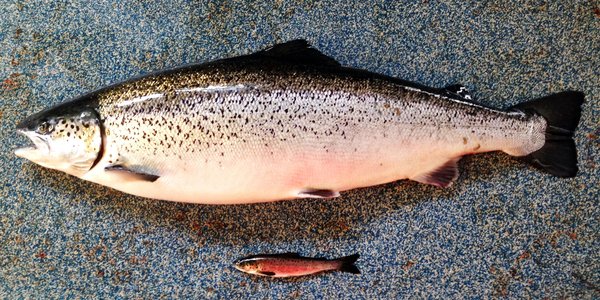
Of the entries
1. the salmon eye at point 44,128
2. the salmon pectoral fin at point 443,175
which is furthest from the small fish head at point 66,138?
the salmon pectoral fin at point 443,175

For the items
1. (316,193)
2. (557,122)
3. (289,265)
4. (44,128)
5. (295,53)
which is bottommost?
(289,265)

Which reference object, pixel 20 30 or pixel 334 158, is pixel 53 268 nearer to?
pixel 20 30

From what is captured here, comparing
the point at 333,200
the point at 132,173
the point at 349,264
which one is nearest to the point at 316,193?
the point at 333,200

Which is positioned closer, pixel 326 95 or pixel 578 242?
pixel 326 95

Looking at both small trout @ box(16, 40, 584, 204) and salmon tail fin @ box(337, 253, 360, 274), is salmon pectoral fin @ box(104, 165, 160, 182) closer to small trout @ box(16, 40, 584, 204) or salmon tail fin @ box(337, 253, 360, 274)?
small trout @ box(16, 40, 584, 204)

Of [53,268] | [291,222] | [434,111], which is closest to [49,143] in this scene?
[53,268]

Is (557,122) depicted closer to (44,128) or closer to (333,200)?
(333,200)
